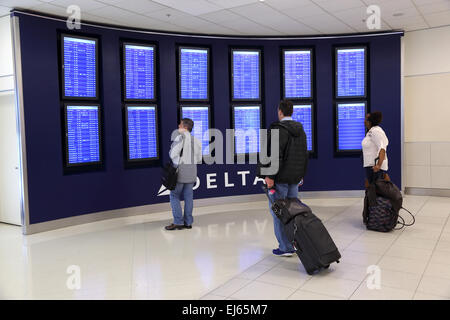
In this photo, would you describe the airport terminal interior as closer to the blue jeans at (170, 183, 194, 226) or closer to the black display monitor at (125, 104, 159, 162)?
the black display monitor at (125, 104, 159, 162)

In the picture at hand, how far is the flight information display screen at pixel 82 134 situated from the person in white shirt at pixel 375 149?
11.7 feet

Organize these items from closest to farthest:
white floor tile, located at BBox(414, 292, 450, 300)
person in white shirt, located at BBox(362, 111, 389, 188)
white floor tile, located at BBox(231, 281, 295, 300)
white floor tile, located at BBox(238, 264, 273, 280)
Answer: white floor tile, located at BBox(414, 292, 450, 300)
white floor tile, located at BBox(231, 281, 295, 300)
white floor tile, located at BBox(238, 264, 273, 280)
person in white shirt, located at BBox(362, 111, 389, 188)

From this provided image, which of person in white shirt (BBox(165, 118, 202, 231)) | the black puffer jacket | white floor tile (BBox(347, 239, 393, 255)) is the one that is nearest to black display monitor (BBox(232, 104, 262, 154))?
person in white shirt (BBox(165, 118, 202, 231))

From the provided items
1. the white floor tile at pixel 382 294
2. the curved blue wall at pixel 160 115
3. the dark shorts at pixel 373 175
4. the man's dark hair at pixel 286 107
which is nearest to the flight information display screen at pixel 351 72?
the curved blue wall at pixel 160 115

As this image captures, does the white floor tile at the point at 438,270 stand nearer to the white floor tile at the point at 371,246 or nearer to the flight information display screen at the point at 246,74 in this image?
the white floor tile at the point at 371,246

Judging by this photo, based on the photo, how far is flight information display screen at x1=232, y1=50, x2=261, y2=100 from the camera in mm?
6809

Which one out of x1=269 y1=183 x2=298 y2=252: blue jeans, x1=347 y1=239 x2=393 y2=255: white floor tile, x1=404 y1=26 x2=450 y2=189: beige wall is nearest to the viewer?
x1=269 y1=183 x2=298 y2=252: blue jeans

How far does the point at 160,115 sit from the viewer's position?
6277mm

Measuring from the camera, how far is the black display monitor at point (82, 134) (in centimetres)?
544

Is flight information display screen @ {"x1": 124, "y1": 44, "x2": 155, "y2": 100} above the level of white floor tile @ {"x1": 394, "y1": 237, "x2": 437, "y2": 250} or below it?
above

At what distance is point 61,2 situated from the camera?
4.69 metres

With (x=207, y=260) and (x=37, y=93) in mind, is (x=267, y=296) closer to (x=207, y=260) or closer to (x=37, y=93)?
(x=207, y=260)

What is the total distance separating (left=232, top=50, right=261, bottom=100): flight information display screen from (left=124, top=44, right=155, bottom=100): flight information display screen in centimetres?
137

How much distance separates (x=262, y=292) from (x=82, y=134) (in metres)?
3.59
